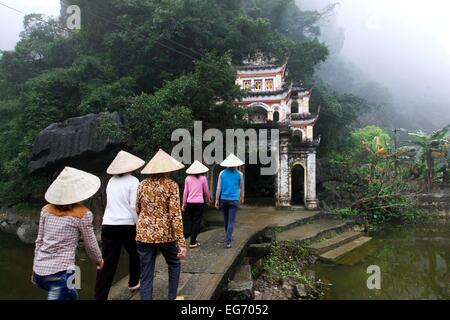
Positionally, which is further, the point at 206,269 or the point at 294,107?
the point at 294,107

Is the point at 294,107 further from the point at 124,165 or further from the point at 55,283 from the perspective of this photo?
the point at 55,283

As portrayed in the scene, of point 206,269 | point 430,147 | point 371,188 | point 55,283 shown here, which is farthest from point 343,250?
point 430,147

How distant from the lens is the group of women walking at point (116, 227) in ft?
9.98

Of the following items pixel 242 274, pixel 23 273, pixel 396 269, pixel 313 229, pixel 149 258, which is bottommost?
pixel 23 273

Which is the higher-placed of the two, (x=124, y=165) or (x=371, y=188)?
(x=124, y=165)

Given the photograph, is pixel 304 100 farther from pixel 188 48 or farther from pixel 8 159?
pixel 8 159

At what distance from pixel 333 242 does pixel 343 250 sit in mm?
375

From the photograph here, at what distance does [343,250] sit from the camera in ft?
30.7

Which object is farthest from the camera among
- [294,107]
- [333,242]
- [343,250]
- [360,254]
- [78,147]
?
[294,107]

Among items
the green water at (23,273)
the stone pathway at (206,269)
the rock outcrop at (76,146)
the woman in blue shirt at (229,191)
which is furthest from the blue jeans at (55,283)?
the rock outcrop at (76,146)

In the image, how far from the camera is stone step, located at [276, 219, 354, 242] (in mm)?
9148

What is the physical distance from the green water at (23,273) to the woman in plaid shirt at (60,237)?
4321 millimetres

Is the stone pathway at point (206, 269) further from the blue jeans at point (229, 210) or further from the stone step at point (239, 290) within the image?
the blue jeans at point (229, 210)

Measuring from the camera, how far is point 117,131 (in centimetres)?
1120
